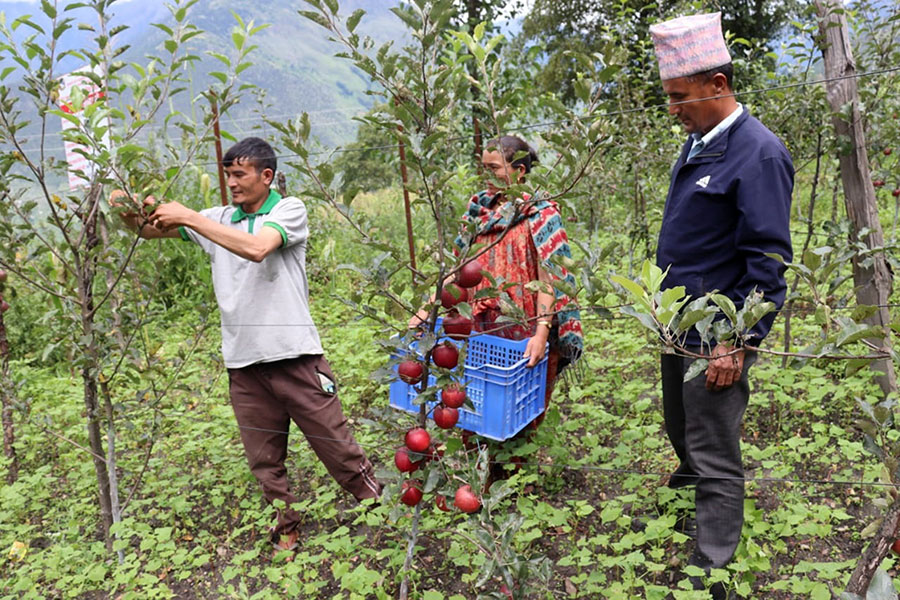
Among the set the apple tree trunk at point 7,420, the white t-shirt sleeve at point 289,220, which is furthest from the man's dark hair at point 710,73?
the apple tree trunk at point 7,420

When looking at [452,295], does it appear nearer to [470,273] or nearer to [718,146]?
[470,273]

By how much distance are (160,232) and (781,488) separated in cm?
281

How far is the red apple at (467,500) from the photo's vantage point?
1658 millimetres

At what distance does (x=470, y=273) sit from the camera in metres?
1.77

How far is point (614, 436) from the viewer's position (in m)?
3.38

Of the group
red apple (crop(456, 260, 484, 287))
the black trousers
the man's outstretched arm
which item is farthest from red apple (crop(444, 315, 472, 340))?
the man's outstretched arm

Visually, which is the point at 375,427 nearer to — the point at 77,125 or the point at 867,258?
the point at 77,125

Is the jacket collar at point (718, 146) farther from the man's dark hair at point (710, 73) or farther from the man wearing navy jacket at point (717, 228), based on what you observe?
the man's dark hair at point (710, 73)

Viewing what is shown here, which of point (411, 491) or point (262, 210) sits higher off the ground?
point (262, 210)

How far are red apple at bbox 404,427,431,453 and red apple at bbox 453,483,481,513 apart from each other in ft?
0.57

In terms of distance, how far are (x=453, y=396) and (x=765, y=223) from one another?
104 cm

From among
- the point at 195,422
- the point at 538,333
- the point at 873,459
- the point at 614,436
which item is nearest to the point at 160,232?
the point at 538,333

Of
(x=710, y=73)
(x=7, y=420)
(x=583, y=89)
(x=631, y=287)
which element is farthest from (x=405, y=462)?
(x=7, y=420)

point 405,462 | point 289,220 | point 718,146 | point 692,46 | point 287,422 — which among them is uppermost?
point 692,46
